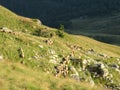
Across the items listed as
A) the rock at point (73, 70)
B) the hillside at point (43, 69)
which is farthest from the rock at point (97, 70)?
the rock at point (73, 70)

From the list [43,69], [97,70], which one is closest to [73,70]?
[97,70]

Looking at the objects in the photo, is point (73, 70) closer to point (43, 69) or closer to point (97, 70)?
point (97, 70)

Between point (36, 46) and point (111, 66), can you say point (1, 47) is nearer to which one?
point (36, 46)

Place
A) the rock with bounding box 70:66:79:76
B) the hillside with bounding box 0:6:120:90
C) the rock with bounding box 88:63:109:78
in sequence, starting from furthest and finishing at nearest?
the rock with bounding box 88:63:109:78
the rock with bounding box 70:66:79:76
the hillside with bounding box 0:6:120:90

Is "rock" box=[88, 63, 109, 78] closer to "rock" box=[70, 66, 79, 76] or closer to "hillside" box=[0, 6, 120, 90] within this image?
"hillside" box=[0, 6, 120, 90]

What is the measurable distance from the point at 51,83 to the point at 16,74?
1997mm

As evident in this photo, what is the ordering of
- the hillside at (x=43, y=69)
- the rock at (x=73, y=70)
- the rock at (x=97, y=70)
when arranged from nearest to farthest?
the hillside at (x=43, y=69) < the rock at (x=73, y=70) < the rock at (x=97, y=70)

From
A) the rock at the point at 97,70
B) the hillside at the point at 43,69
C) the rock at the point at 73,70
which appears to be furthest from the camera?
the rock at the point at 97,70

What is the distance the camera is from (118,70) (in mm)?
48562

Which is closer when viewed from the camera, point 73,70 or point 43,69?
point 43,69

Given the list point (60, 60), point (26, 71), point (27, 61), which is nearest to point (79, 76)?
point (60, 60)

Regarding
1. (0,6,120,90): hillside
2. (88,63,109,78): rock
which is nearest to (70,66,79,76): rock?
(0,6,120,90): hillside

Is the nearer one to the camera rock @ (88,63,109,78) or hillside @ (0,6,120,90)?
Result: hillside @ (0,6,120,90)

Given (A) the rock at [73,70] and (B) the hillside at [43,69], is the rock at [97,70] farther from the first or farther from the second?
(A) the rock at [73,70]
